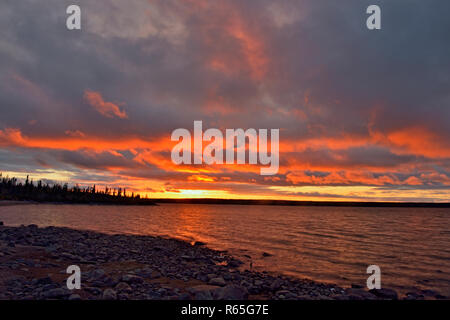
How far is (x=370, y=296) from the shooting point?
41.3ft

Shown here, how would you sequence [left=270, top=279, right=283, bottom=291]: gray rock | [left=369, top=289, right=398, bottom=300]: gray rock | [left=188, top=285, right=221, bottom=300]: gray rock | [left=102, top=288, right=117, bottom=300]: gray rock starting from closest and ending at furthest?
[left=102, top=288, right=117, bottom=300]: gray rock
[left=188, top=285, right=221, bottom=300]: gray rock
[left=270, top=279, right=283, bottom=291]: gray rock
[left=369, top=289, right=398, bottom=300]: gray rock

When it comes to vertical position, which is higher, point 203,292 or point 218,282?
point 203,292

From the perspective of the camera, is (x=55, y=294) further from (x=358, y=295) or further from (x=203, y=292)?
(x=358, y=295)

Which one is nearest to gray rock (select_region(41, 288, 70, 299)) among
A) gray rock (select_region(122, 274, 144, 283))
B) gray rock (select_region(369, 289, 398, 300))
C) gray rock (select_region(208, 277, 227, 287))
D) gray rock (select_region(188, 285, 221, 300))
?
gray rock (select_region(122, 274, 144, 283))

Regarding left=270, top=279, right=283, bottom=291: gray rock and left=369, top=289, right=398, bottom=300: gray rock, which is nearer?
left=270, top=279, right=283, bottom=291: gray rock

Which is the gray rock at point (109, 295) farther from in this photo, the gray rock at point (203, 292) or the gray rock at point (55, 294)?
the gray rock at point (203, 292)

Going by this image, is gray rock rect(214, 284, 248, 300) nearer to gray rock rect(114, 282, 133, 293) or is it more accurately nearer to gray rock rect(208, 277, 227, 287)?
gray rock rect(208, 277, 227, 287)

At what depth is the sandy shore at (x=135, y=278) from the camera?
10.6 metres

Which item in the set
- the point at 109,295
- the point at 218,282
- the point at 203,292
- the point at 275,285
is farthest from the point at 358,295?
the point at 109,295

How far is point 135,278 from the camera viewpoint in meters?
12.3

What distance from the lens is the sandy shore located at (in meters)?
10.6

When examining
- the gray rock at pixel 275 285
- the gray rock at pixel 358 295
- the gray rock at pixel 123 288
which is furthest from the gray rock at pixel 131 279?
the gray rock at pixel 358 295
